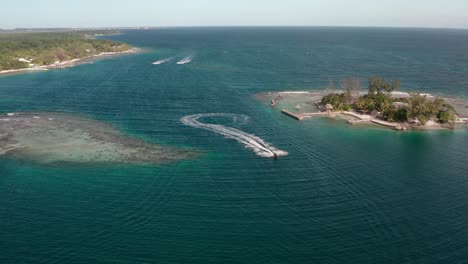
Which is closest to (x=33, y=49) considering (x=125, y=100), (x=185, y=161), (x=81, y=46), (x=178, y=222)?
(x=81, y=46)

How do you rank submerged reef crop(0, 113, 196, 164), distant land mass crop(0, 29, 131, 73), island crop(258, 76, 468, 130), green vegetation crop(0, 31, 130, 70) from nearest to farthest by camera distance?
submerged reef crop(0, 113, 196, 164)
island crop(258, 76, 468, 130)
distant land mass crop(0, 29, 131, 73)
green vegetation crop(0, 31, 130, 70)

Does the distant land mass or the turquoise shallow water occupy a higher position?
the distant land mass

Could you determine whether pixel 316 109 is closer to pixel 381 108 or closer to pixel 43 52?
pixel 381 108

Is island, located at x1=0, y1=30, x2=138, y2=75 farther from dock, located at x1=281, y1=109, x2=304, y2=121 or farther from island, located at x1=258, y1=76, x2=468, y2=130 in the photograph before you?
dock, located at x1=281, y1=109, x2=304, y2=121

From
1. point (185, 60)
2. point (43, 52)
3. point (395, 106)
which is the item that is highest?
point (43, 52)

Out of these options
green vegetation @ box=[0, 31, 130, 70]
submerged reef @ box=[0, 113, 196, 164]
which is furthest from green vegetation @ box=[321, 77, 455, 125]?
green vegetation @ box=[0, 31, 130, 70]

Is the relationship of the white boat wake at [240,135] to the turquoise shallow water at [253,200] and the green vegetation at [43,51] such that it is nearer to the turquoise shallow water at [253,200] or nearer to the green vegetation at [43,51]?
the turquoise shallow water at [253,200]

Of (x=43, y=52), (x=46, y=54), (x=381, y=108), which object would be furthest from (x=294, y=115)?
A: (x=43, y=52)
